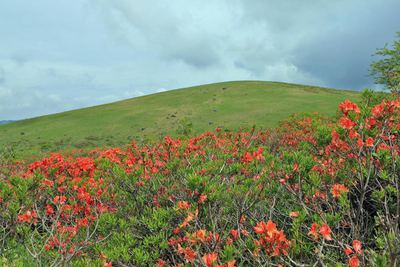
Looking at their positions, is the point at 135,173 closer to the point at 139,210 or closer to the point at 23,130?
the point at 139,210

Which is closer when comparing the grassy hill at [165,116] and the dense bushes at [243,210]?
the dense bushes at [243,210]

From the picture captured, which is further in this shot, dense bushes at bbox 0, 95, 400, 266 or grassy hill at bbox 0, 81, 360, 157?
grassy hill at bbox 0, 81, 360, 157

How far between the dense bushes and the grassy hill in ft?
109

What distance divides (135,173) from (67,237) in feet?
4.69

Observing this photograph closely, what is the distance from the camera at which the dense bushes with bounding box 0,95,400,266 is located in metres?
3.44

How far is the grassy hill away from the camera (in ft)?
149

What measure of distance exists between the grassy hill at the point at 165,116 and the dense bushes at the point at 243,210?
33163 mm

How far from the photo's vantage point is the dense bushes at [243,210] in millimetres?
3439

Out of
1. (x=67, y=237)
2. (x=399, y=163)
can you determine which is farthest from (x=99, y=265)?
(x=399, y=163)

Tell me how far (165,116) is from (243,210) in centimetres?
5054

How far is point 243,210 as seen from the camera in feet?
14.1

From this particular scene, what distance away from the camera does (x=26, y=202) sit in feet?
17.2

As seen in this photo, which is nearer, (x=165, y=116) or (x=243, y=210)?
(x=243, y=210)

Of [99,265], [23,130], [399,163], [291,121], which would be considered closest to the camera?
[99,265]
